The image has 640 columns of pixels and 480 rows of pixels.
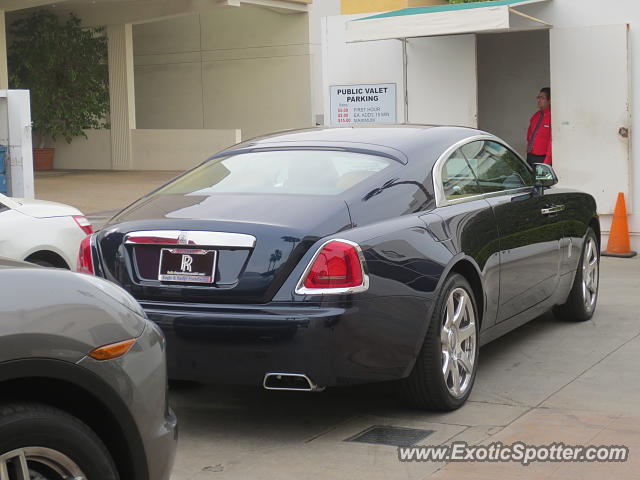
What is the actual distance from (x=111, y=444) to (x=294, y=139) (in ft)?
10.8

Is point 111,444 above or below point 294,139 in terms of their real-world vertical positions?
below

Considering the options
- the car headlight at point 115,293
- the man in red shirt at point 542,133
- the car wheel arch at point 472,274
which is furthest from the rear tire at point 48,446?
the man in red shirt at point 542,133

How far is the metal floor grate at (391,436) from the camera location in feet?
17.5

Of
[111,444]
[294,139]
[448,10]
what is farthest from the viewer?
[448,10]

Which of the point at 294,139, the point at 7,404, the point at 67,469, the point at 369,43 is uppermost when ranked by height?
the point at 369,43

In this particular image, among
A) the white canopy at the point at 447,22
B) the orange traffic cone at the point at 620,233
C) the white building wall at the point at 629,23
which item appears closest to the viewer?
the white canopy at the point at 447,22

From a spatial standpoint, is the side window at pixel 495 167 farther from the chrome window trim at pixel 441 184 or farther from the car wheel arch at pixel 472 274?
the car wheel arch at pixel 472 274

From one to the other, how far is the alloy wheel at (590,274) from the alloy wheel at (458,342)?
7.72 ft

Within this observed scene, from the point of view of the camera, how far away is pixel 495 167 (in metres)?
7.07

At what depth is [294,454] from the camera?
5.18 meters

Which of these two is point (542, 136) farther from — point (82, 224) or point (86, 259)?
point (86, 259)

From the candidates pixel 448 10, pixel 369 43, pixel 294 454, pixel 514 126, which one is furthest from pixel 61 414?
pixel 514 126

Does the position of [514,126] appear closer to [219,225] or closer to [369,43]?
[369,43]

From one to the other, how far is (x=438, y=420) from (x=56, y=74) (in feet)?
86.8
